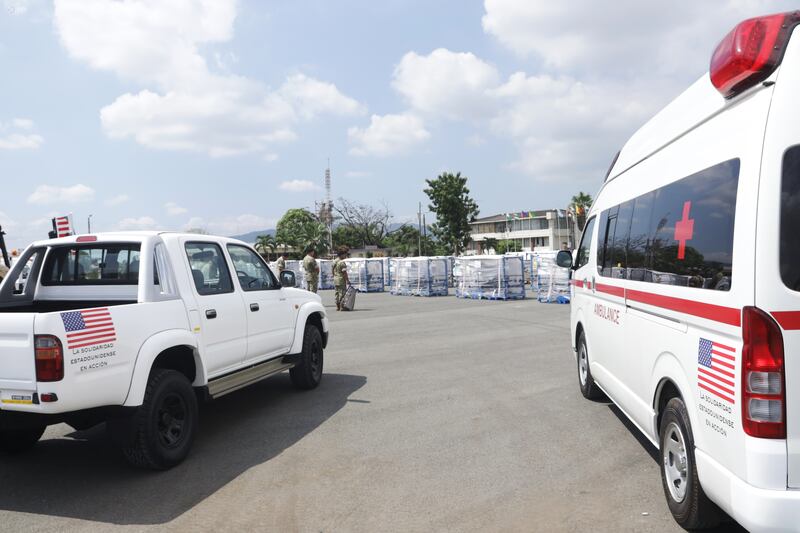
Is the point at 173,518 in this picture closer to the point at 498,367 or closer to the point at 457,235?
the point at 498,367

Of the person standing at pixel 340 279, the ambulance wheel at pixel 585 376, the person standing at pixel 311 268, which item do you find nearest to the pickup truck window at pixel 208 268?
the ambulance wheel at pixel 585 376

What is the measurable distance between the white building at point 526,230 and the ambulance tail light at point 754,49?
280 feet

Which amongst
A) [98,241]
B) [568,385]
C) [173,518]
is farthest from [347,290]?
[173,518]

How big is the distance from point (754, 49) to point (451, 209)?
151 feet

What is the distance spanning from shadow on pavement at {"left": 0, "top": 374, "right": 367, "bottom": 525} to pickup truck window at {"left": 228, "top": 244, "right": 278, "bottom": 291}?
4.72 ft

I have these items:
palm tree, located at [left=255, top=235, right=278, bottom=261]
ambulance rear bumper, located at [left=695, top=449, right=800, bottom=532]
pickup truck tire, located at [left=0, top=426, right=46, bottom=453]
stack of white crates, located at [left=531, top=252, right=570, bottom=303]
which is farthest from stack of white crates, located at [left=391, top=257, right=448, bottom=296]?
palm tree, located at [left=255, top=235, right=278, bottom=261]

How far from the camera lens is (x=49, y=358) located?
395 centimetres

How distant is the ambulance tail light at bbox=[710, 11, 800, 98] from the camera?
2867 mm

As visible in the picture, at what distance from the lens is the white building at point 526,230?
9100cm

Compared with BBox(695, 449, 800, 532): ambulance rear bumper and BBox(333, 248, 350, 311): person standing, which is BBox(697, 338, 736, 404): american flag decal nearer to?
BBox(695, 449, 800, 532): ambulance rear bumper

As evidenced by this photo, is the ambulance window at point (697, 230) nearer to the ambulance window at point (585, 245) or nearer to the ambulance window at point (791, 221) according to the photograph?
the ambulance window at point (791, 221)

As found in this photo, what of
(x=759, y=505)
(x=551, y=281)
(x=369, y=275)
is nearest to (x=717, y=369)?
(x=759, y=505)

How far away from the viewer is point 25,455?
17.7 feet

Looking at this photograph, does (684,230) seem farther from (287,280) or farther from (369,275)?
(369,275)
